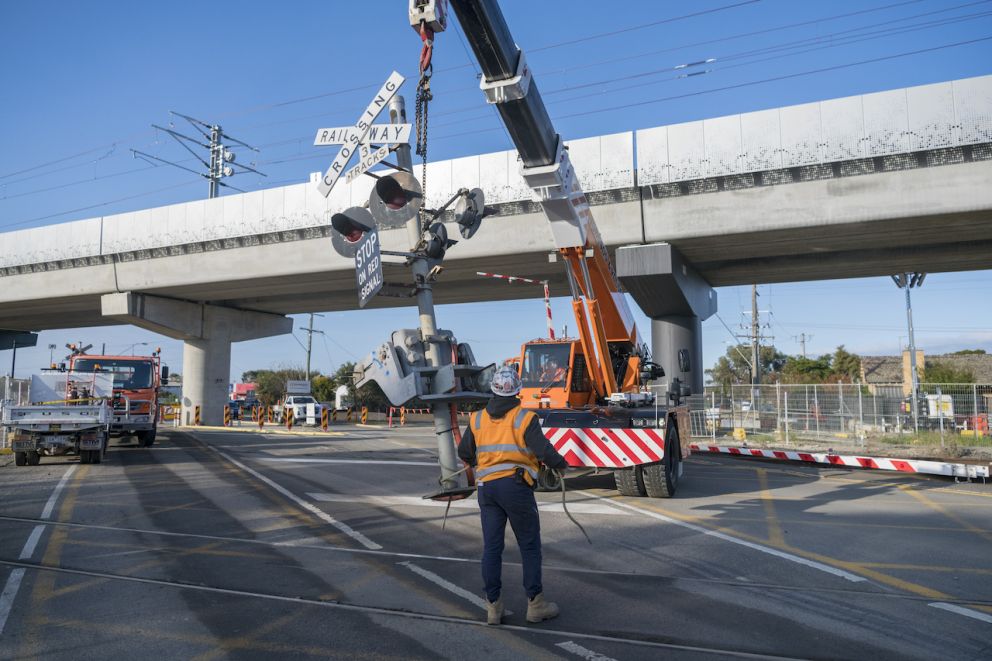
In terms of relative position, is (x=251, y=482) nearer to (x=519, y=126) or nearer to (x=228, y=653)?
(x=519, y=126)

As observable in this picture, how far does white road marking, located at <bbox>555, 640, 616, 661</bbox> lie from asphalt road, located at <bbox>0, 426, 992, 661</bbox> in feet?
0.07

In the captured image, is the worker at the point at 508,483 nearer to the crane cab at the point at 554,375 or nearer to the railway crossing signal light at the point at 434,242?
the railway crossing signal light at the point at 434,242

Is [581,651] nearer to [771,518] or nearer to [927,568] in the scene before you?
[927,568]

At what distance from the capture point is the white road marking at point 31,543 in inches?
280

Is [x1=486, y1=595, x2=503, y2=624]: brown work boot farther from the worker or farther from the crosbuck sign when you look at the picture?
the crosbuck sign

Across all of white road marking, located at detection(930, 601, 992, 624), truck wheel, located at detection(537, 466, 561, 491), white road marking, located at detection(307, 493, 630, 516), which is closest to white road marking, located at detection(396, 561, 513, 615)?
white road marking, located at detection(307, 493, 630, 516)

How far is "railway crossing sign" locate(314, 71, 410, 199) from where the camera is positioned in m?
7.14

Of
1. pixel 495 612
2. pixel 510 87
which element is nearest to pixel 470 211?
pixel 510 87

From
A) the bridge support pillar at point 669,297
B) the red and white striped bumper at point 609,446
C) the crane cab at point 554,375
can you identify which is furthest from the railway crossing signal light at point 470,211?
the bridge support pillar at point 669,297

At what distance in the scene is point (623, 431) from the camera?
1058 centimetres

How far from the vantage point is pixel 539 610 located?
4992 mm

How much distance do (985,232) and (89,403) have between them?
26752 millimetres

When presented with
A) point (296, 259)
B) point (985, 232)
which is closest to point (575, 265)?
point (985, 232)

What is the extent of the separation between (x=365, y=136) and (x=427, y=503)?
5.74 meters
